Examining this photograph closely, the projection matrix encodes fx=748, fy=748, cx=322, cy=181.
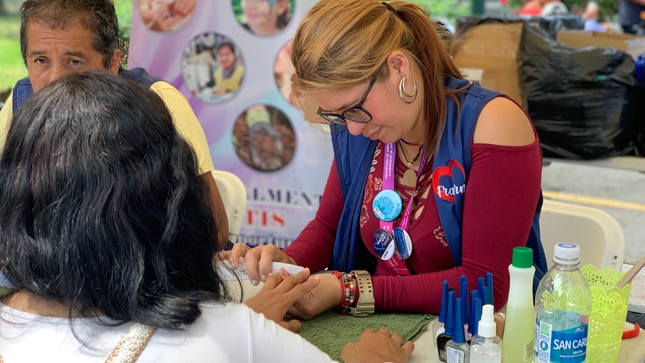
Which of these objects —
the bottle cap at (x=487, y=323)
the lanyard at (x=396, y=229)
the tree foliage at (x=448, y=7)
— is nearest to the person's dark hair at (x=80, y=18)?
the lanyard at (x=396, y=229)

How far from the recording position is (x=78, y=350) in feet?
3.63

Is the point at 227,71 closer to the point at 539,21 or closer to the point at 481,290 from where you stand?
the point at 539,21

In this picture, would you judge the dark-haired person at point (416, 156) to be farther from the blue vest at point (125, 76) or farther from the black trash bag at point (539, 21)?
the black trash bag at point (539, 21)

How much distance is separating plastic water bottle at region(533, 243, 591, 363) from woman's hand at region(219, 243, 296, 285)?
65cm

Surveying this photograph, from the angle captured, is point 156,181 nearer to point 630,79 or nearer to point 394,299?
point 394,299

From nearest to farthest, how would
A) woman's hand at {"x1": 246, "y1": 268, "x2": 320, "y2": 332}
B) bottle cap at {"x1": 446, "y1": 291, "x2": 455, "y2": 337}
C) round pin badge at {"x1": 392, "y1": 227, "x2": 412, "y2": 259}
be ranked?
bottle cap at {"x1": 446, "y1": 291, "x2": 455, "y2": 337} → woman's hand at {"x1": 246, "y1": 268, "x2": 320, "y2": 332} → round pin badge at {"x1": 392, "y1": 227, "x2": 412, "y2": 259}

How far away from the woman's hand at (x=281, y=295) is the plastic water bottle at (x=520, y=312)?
0.45m

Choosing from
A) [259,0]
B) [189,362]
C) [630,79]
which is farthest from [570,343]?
[630,79]

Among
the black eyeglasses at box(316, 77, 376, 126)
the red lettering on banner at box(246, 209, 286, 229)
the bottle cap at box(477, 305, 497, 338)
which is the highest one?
the black eyeglasses at box(316, 77, 376, 126)

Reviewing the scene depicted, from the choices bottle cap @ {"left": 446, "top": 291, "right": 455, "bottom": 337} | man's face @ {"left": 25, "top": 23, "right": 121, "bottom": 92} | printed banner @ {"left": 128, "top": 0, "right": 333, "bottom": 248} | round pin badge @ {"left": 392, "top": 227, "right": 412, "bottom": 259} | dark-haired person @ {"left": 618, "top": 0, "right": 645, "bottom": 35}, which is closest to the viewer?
bottle cap @ {"left": 446, "top": 291, "right": 455, "bottom": 337}


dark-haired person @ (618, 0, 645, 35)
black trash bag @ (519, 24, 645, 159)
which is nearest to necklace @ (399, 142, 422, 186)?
black trash bag @ (519, 24, 645, 159)

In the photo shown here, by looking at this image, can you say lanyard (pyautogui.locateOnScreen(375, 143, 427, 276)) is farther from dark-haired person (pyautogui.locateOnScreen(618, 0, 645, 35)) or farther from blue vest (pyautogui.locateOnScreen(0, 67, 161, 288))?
dark-haired person (pyautogui.locateOnScreen(618, 0, 645, 35))

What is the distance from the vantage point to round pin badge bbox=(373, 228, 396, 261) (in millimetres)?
1851

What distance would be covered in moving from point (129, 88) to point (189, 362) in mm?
422
